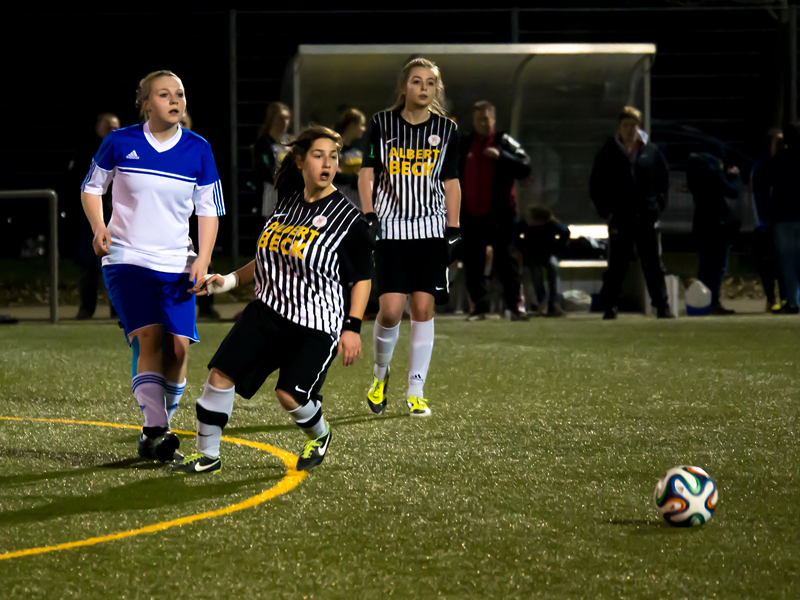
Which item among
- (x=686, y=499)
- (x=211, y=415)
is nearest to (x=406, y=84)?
(x=211, y=415)

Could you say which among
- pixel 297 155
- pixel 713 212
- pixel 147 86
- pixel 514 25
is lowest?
pixel 713 212

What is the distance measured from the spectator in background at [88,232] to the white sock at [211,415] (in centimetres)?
685

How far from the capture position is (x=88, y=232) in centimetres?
1195

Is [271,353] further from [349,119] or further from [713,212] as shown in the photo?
[713,212]

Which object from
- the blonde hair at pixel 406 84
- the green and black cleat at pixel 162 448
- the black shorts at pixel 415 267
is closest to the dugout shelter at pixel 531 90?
the blonde hair at pixel 406 84

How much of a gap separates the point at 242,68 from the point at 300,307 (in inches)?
486

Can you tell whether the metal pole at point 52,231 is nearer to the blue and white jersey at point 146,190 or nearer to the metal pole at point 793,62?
the blue and white jersey at point 146,190

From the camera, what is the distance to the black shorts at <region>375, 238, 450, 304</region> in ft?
20.9

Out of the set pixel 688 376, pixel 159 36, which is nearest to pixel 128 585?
pixel 688 376

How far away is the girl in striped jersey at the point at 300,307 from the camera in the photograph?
4574 mm

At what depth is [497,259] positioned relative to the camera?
1219 cm

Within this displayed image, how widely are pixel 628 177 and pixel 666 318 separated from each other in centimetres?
163

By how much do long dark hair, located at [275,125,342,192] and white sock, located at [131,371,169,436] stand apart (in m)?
0.96

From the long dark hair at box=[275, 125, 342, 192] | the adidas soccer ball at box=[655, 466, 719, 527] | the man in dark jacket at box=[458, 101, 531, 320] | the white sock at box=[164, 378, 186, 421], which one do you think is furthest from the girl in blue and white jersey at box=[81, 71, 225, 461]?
the man in dark jacket at box=[458, 101, 531, 320]
